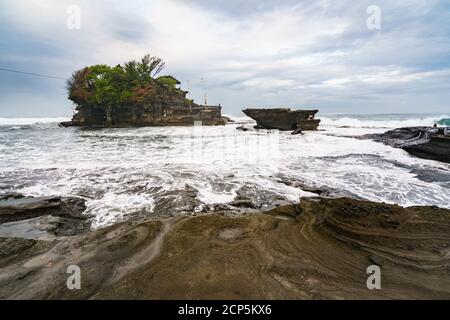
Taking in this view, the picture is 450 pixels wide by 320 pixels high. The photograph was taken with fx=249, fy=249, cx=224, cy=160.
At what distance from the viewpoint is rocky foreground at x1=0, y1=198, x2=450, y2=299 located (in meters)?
2.61

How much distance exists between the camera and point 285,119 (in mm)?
35281

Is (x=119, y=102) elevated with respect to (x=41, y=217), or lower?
elevated

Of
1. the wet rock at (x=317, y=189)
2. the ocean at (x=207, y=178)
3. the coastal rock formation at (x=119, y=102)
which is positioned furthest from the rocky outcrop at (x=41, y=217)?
the coastal rock formation at (x=119, y=102)

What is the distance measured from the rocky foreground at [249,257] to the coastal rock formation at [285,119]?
30601 millimetres

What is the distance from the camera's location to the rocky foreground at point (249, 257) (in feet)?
8.55

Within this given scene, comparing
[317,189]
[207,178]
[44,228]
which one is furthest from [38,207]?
[317,189]

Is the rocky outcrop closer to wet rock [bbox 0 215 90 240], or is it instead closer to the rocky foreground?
wet rock [bbox 0 215 90 240]

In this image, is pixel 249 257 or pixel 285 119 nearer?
pixel 249 257

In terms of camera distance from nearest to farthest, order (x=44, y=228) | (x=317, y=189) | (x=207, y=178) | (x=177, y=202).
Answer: (x=44, y=228) < (x=177, y=202) < (x=317, y=189) < (x=207, y=178)

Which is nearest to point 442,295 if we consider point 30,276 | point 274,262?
point 274,262

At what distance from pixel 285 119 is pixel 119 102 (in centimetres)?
3064

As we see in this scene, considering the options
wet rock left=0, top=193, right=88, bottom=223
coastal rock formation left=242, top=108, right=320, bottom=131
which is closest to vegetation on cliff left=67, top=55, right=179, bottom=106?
coastal rock formation left=242, top=108, right=320, bottom=131

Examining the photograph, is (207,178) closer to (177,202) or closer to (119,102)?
(177,202)
